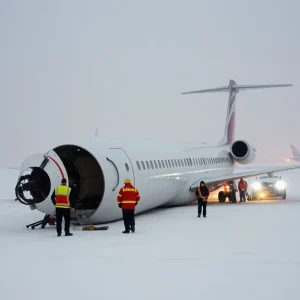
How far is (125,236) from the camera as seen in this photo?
40.5ft

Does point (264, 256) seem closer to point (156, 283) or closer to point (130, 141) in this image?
point (156, 283)

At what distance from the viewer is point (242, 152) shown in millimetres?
30594

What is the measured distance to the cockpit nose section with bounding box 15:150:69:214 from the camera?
13938 millimetres

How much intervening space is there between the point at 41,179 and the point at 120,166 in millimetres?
2477

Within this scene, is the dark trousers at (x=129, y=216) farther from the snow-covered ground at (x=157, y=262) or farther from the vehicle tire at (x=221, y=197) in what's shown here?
the vehicle tire at (x=221, y=197)

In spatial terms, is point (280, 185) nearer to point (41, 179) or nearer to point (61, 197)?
point (41, 179)

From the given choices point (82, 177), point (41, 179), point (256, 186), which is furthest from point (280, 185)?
point (41, 179)

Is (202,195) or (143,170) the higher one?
(143,170)

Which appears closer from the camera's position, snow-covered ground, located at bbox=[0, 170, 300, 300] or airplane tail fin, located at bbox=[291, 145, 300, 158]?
snow-covered ground, located at bbox=[0, 170, 300, 300]

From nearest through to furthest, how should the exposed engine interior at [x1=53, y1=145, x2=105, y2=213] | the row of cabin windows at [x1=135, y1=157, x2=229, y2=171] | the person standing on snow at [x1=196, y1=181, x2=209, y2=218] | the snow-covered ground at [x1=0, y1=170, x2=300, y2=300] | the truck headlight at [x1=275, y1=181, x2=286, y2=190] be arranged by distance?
the snow-covered ground at [x1=0, y1=170, x2=300, y2=300] → the exposed engine interior at [x1=53, y1=145, x2=105, y2=213] → the person standing on snow at [x1=196, y1=181, x2=209, y2=218] → the row of cabin windows at [x1=135, y1=157, x2=229, y2=171] → the truck headlight at [x1=275, y1=181, x2=286, y2=190]

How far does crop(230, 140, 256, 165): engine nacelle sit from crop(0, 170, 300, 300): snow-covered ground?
15.1 meters

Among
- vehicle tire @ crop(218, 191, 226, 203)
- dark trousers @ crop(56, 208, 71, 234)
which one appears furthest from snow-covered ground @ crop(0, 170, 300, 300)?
vehicle tire @ crop(218, 191, 226, 203)

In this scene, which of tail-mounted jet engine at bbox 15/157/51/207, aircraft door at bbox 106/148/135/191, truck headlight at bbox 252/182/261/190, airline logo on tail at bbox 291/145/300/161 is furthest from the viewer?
airline logo on tail at bbox 291/145/300/161

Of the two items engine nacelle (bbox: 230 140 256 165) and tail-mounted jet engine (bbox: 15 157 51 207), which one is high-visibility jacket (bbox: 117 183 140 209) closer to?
tail-mounted jet engine (bbox: 15 157 51 207)
